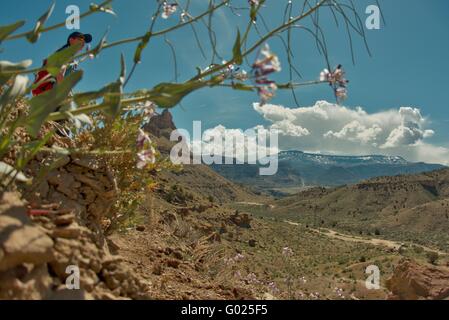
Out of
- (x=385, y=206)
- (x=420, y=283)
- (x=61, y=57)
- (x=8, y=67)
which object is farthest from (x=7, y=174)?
(x=385, y=206)

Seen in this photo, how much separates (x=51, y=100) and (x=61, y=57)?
0.59 m

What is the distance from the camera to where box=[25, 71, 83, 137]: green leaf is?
269 centimetres

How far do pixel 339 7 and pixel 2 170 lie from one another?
8.23 ft

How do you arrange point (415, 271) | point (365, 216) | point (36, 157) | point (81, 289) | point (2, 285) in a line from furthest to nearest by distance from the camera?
1. point (365, 216)
2. point (415, 271)
3. point (36, 157)
4. point (81, 289)
5. point (2, 285)

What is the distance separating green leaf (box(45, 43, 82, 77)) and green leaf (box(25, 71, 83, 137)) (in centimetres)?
41

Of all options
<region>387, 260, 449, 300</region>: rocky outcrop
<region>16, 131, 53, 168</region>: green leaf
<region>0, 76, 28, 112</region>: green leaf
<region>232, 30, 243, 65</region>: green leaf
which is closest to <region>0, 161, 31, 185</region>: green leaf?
<region>16, 131, 53, 168</region>: green leaf

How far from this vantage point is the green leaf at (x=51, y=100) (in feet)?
8.83

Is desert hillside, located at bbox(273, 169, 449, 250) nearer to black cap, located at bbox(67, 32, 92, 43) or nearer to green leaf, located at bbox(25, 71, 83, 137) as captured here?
black cap, located at bbox(67, 32, 92, 43)

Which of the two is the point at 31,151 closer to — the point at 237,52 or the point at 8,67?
the point at 8,67

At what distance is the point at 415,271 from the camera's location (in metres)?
6.38

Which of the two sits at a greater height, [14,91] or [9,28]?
[9,28]

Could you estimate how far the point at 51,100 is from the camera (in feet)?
9.04
